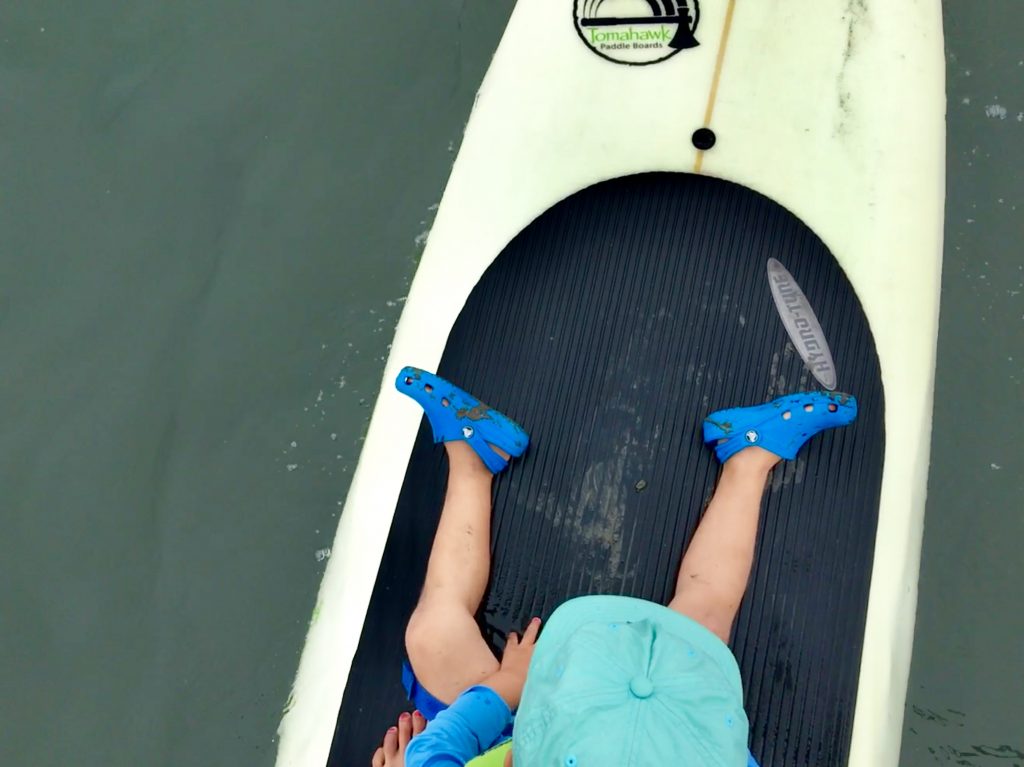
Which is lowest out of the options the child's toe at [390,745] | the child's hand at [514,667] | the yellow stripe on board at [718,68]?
the child's toe at [390,745]

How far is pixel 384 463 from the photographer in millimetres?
1962

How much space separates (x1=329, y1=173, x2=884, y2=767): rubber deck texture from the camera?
171 cm

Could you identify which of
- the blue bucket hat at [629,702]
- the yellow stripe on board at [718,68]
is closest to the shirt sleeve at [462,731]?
the blue bucket hat at [629,702]

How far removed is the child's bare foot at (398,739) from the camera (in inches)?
66.4

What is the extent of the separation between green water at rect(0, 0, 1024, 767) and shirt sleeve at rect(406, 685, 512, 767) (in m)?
0.90

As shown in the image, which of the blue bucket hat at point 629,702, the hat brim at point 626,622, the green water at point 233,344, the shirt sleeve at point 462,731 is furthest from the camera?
the green water at point 233,344

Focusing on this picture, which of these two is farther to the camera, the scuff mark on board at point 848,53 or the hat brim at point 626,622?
the scuff mark on board at point 848,53

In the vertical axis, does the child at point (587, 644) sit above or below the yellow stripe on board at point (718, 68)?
below

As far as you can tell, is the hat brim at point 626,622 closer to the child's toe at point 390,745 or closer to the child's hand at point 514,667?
the child's hand at point 514,667

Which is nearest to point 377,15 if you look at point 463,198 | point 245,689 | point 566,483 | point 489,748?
point 463,198

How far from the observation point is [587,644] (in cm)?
126

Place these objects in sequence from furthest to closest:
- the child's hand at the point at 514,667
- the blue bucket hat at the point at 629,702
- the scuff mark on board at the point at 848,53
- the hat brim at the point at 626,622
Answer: the scuff mark on board at the point at 848,53 → the child's hand at the point at 514,667 → the hat brim at the point at 626,622 → the blue bucket hat at the point at 629,702

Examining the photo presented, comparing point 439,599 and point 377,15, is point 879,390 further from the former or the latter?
point 377,15

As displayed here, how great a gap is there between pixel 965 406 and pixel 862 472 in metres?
0.64
